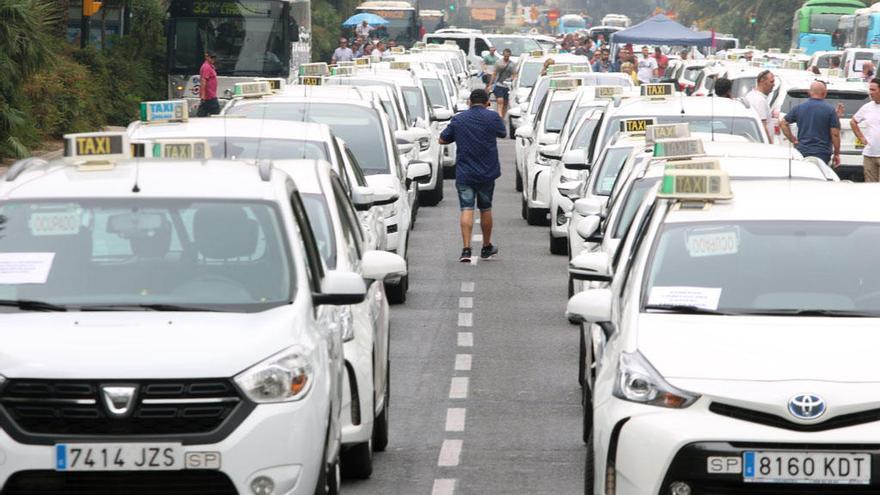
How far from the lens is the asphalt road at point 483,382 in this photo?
393 inches

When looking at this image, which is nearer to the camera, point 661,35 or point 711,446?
point 711,446

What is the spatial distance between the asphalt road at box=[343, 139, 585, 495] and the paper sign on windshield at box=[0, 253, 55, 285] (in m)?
2.30

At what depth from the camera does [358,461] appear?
9648mm

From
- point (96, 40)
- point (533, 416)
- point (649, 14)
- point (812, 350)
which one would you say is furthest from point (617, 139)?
point (649, 14)

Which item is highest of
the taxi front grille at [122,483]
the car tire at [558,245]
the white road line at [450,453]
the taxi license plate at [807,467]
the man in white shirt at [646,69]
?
the taxi license plate at [807,467]

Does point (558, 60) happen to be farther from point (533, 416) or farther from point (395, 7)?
point (395, 7)

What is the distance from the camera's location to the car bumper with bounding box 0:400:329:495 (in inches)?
276

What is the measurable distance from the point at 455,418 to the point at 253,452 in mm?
4630

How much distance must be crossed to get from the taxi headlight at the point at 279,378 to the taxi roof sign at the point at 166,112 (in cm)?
688

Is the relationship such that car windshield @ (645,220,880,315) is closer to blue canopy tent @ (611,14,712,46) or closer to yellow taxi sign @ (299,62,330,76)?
yellow taxi sign @ (299,62,330,76)

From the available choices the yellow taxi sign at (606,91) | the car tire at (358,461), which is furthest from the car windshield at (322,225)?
the yellow taxi sign at (606,91)

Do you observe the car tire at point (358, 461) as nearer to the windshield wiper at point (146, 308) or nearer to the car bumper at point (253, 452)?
the windshield wiper at point (146, 308)

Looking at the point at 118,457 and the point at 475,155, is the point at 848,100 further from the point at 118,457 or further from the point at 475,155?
the point at 118,457

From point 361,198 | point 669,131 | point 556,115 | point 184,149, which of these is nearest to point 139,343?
point 184,149
